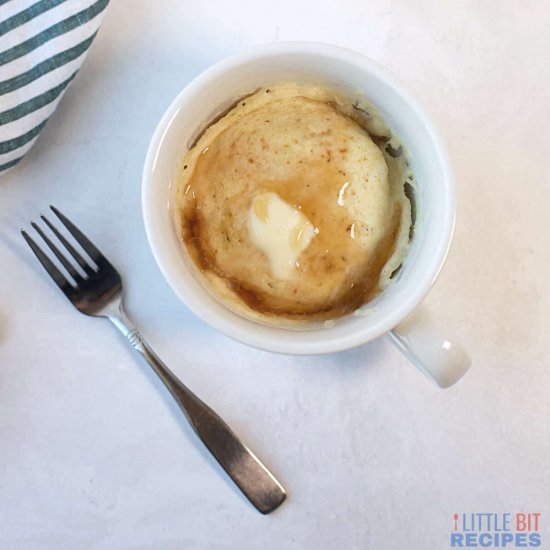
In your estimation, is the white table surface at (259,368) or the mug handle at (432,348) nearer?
→ the mug handle at (432,348)

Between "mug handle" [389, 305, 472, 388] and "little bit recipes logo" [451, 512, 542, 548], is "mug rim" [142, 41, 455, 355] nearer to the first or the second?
"mug handle" [389, 305, 472, 388]

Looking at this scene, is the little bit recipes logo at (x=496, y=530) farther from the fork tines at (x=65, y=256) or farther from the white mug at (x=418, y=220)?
the fork tines at (x=65, y=256)

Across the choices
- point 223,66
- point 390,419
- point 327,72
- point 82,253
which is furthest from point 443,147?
point 82,253

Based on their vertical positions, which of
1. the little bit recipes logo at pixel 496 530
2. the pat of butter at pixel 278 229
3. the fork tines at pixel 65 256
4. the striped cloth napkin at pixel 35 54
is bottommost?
the little bit recipes logo at pixel 496 530

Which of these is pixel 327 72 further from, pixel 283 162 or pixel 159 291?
pixel 159 291

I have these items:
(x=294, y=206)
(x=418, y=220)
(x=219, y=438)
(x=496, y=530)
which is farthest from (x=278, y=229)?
(x=496, y=530)

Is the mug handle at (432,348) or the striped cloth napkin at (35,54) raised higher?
the striped cloth napkin at (35,54)

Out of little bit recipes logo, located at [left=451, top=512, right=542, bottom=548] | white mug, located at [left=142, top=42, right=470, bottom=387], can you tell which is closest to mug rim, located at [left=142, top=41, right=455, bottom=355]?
white mug, located at [left=142, top=42, right=470, bottom=387]

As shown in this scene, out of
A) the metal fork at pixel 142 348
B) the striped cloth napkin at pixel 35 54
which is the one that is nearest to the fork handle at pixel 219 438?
the metal fork at pixel 142 348
